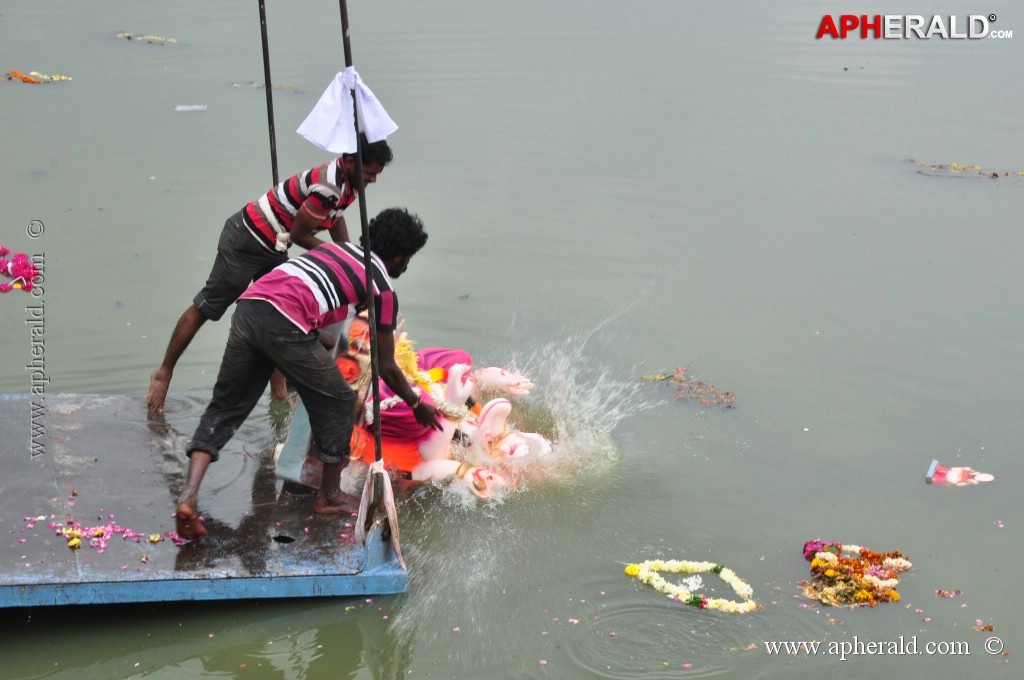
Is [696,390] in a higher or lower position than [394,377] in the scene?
lower

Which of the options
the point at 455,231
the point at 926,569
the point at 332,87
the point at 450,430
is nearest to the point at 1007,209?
the point at 455,231

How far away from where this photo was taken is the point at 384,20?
16375 mm

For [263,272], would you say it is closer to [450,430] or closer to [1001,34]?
[450,430]

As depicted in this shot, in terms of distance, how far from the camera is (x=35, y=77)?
42.6ft

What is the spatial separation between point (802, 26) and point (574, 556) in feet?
41.9

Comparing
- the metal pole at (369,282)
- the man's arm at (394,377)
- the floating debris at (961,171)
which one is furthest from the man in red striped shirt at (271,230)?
the floating debris at (961,171)

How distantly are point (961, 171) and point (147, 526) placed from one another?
28.3 ft

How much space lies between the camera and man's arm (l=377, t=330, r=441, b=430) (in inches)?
196

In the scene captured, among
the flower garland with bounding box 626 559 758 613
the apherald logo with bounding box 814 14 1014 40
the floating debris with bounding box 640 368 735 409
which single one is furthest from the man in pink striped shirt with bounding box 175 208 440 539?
the apherald logo with bounding box 814 14 1014 40

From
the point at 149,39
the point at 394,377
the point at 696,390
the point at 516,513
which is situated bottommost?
the point at 516,513

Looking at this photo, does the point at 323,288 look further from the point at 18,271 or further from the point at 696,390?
the point at 18,271

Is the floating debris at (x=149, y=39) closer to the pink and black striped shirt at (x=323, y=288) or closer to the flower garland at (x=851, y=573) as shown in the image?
the pink and black striped shirt at (x=323, y=288)

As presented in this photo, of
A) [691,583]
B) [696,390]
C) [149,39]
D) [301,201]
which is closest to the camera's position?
[691,583]

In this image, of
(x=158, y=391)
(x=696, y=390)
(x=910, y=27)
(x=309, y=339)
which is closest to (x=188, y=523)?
(x=309, y=339)
